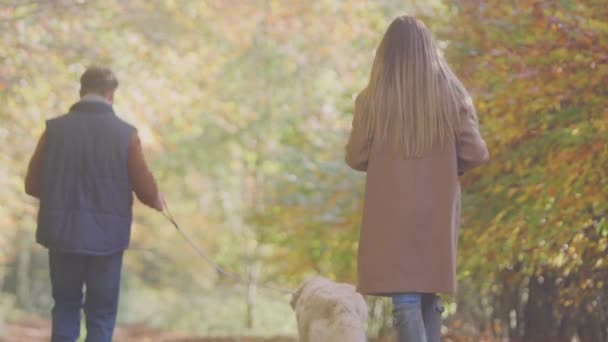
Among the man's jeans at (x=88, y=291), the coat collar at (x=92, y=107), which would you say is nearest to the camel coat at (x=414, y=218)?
the man's jeans at (x=88, y=291)

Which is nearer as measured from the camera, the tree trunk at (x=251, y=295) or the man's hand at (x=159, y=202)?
the man's hand at (x=159, y=202)

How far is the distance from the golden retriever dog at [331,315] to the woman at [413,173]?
924 millimetres

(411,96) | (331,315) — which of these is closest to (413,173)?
(411,96)

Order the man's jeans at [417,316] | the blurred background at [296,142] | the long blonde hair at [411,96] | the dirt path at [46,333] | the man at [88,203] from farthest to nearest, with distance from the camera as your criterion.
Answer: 1. the dirt path at [46,333]
2. the blurred background at [296,142]
3. the man at [88,203]
4. the long blonde hair at [411,96]
5. the man's jeans at [417,316]

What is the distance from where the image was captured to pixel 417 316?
12.7ft

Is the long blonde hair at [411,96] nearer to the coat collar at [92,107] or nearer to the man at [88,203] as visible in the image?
the man at [88,203]

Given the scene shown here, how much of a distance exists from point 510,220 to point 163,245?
14461 mm

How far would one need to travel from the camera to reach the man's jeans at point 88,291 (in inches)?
194

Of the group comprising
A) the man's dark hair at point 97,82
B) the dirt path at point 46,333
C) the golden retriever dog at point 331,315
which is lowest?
the dirt path at point 46,333

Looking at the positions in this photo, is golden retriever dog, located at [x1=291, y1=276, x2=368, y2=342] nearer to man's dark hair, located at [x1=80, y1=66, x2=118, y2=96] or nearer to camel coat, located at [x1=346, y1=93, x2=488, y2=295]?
camel coat, located at [x1=346, y1=93, x2=488, y2=295]

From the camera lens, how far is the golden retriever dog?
4941 mm

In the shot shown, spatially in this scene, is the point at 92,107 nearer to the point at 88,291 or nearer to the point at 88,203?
the point at 88,203

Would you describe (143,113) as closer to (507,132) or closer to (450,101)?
(507,132)

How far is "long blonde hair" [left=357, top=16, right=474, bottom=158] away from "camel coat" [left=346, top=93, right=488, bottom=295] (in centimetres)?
5
